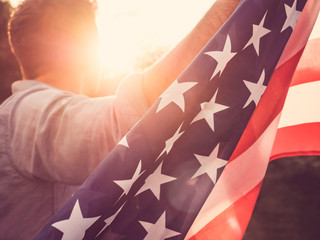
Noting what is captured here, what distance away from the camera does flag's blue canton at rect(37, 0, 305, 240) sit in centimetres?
87

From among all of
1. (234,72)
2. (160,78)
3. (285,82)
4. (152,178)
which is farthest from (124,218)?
(285,82)

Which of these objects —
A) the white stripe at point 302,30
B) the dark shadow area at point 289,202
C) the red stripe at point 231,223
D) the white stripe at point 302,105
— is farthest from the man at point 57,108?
the dark shadow area at point 289,202

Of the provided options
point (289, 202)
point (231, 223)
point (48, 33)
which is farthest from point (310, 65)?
point (289, 202)

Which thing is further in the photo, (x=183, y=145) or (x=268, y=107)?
(x=268, y=107)

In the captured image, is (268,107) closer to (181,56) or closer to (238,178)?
(238,178)

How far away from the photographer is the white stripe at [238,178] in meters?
1.11

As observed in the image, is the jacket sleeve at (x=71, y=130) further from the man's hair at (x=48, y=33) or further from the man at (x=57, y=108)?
the man's hair at (x=48, y=33)

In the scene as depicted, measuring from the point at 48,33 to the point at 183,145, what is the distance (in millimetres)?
899

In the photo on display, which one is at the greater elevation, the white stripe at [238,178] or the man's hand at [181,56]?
the man's hand at [181,56]

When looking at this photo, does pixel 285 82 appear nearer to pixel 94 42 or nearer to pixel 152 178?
pixel 152 178

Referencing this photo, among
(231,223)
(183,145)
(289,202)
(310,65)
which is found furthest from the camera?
(289,202)

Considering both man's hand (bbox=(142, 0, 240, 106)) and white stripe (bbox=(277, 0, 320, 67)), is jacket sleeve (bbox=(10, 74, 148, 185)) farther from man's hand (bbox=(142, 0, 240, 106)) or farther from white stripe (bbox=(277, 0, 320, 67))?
white stripe (bbox=(277, 0, 320, 67))

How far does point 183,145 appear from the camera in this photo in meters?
1.00

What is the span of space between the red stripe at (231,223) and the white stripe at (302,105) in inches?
19.5
